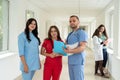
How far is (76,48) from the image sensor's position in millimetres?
3000

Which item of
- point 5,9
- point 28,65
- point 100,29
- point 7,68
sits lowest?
point 7,68

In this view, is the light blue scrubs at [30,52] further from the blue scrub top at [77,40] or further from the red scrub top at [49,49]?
the blue scrub top at [77,40]

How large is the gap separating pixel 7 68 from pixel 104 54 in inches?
112

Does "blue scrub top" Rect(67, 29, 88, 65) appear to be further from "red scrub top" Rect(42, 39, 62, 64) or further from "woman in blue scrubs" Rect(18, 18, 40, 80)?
"woman in blue scrubs" Rect(18, 18, 40, 80)

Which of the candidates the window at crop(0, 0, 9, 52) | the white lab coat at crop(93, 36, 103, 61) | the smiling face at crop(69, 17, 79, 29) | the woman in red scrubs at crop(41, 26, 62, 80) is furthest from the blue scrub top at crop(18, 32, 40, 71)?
the white lab coat at crop(93, 36, 103, 61)

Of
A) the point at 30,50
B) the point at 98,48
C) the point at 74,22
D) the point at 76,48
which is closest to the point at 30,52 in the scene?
the point at 30,50

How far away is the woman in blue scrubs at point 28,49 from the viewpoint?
9.68ft

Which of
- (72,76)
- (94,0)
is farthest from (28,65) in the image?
(94,0)

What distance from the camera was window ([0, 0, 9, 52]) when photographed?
18.7 ft

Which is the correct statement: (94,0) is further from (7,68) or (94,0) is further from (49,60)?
(49,60)

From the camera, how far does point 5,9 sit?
5980 millimetres

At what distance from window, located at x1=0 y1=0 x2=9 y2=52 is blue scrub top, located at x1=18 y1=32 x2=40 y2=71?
2851mm

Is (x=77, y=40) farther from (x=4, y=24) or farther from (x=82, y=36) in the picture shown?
(x=4, y=24)

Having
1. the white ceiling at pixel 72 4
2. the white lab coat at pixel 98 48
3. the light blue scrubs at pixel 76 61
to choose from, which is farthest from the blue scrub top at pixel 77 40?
the white ceiling at pixel 72 4
